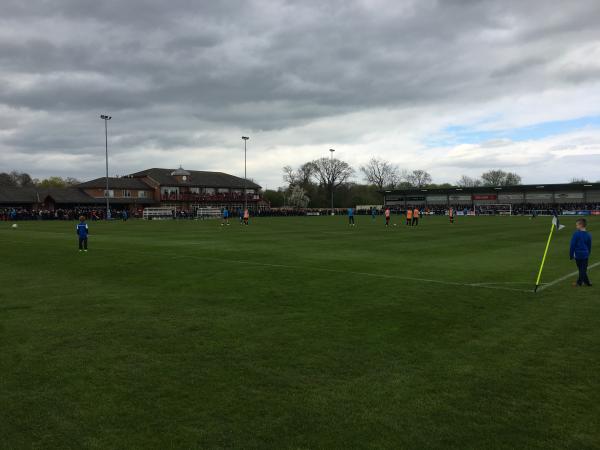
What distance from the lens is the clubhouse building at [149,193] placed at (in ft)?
251

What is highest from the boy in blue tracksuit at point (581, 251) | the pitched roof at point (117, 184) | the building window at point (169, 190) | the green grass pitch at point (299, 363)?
the pitched roof at point (117, 184)

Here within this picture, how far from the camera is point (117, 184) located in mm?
87562

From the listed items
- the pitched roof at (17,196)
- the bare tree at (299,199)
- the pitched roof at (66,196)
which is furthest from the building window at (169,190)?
the bare tree at (299,199)

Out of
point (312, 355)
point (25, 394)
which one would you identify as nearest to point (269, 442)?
point (312, 355)

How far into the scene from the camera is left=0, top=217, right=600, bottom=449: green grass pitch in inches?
172

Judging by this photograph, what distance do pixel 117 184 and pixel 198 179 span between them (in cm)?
1744

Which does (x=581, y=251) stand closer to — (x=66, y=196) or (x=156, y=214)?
(x=156, y=214)

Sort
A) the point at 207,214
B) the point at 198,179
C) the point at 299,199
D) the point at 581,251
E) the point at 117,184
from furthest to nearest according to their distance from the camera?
the point at 299,199 → the point at 198,179 → the point at 117,184 → the point at 207,214 → the point at 581,251

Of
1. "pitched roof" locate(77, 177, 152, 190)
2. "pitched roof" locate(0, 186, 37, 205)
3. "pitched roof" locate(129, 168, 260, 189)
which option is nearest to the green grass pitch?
"pitched roof" locate(0, 186, 37, 205)

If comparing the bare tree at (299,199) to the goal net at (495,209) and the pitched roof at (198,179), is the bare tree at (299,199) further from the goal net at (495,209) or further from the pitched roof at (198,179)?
the goal net at (495,209)

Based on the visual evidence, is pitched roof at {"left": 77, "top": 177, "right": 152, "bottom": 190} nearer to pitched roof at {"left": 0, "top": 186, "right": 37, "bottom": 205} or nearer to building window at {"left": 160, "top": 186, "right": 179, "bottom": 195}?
building window at {"left": 160, "top": 186, "right": 179, "bottom": 195}

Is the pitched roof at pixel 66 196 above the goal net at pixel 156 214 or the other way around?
above

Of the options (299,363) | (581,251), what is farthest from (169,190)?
(299,363)

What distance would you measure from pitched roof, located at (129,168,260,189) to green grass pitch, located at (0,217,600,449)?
8385 cm
